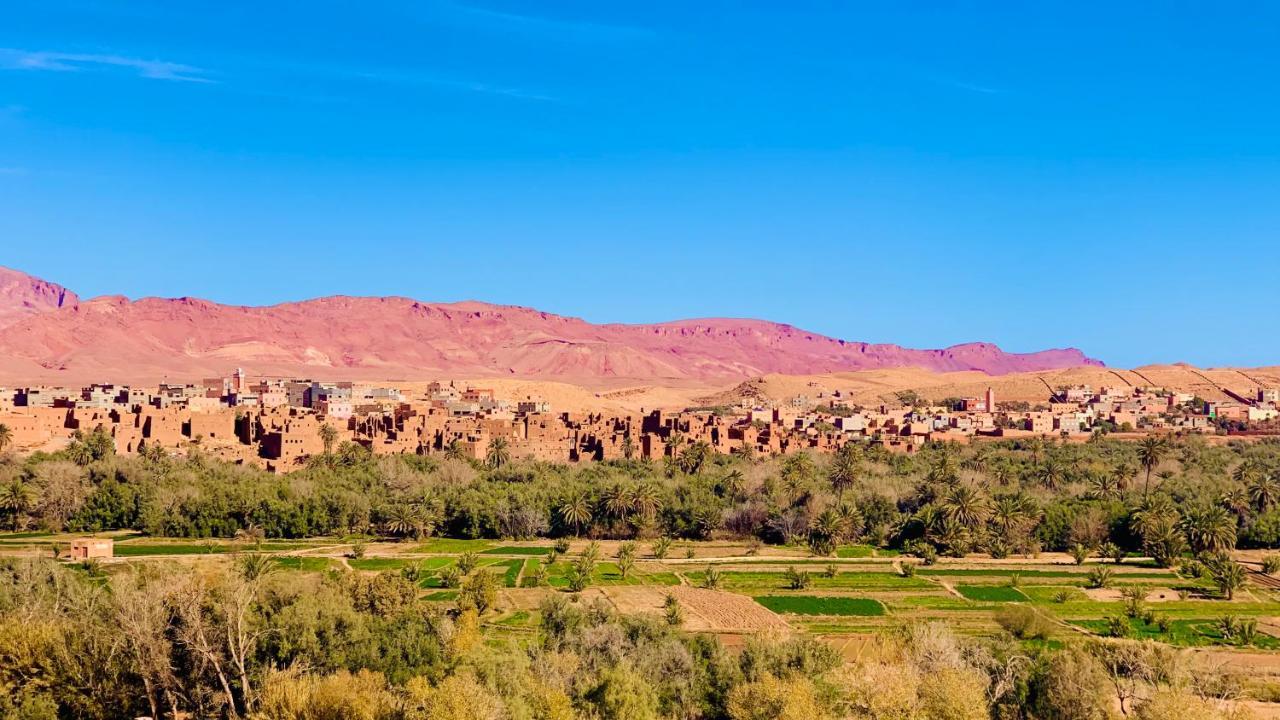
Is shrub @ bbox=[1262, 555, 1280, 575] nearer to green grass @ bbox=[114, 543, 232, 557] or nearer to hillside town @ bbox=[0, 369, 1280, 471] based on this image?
hillside town @ bbox=[0, 369, 1280, 471]

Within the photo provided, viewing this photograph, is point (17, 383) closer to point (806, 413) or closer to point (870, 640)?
point (806, 413)

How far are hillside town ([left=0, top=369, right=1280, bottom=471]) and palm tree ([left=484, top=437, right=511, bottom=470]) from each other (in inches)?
16.3

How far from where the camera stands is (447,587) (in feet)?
158

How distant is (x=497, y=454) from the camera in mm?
81125

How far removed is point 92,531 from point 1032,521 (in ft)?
169

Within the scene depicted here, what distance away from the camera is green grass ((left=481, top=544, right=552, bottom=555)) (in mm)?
59031

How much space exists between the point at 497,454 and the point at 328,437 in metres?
11.8

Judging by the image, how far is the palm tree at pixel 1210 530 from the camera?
56.2 metres

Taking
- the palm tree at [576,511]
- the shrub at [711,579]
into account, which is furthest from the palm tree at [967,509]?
the palm tree at [576,511]

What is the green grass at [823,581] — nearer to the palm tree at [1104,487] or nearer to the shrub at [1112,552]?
the shrub at [1112,552]

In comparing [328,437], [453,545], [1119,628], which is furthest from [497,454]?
[1119,628]

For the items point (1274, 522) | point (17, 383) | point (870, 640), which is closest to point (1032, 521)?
point (1274, 522)

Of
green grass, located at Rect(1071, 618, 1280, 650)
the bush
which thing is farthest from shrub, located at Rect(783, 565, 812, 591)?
green grass, located at Rect(1071, 618, 1280, 650)

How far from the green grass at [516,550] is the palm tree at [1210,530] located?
3248cm
